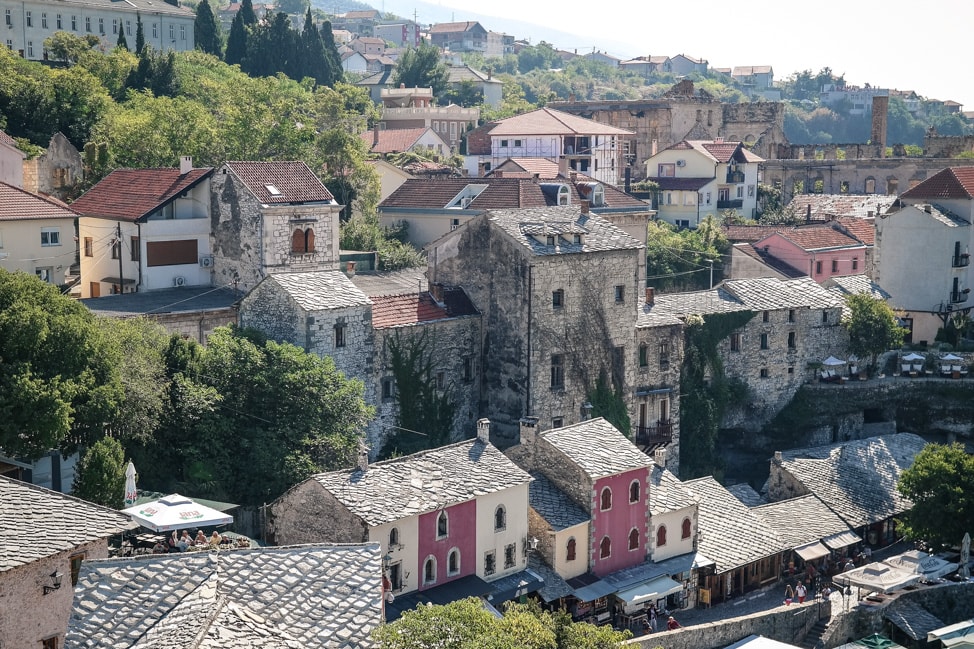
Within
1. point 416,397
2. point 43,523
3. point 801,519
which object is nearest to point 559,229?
point 416,397

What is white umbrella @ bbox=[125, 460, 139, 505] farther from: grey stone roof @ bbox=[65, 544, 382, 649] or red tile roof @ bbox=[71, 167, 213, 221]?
red tile roof @ bbox=[71, 167, 213, 221]

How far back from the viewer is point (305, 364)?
4672 centimetres

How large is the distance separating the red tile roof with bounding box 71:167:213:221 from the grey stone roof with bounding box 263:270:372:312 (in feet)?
27.4

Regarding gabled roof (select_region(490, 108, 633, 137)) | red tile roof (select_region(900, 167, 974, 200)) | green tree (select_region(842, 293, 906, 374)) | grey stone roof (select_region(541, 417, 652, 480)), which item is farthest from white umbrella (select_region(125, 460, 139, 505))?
gabled roof (select_region(490, 108, 633, 137))

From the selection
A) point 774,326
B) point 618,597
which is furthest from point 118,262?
point 774,326

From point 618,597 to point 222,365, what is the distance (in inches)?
591

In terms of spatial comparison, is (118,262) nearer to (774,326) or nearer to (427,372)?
(427,372)

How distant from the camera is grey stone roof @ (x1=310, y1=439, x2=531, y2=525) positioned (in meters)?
40.2

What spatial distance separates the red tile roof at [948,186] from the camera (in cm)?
7356

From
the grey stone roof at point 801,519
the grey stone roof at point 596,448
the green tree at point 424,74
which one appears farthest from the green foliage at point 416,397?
the green tree at point 424,74

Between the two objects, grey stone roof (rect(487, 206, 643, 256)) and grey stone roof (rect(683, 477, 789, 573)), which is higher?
grey stone roof (rect(487, 206, 643, 256))

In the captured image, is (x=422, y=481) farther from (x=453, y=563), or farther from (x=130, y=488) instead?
(x=130, y=488)

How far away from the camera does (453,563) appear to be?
42312 millimetres

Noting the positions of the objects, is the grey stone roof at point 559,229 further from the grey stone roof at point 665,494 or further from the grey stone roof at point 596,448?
the grey stone roof at point 665,494
